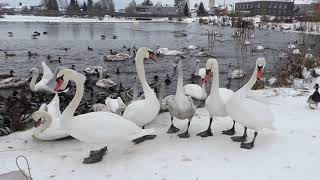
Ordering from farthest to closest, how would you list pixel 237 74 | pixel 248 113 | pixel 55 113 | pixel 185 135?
1. pixel 237 74
2. pixel 55 113
3. pixel 185 135
4. pixel 248 113

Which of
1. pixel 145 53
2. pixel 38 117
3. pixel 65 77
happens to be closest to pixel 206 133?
pixel 145 53

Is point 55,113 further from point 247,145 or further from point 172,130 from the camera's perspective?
point 247,145

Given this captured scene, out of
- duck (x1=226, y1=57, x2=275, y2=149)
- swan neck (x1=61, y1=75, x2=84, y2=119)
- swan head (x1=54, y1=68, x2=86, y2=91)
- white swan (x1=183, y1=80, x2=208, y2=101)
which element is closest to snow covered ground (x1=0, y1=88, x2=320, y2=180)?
duck (x1=226, y1=57, x2=275, y2=149)

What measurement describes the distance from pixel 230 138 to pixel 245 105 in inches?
28.3

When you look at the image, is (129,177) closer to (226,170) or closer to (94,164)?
(94,164)

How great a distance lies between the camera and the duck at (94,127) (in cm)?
518

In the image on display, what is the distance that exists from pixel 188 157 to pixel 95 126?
1.35 metres

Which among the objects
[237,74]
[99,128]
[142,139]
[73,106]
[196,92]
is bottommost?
[237,74]

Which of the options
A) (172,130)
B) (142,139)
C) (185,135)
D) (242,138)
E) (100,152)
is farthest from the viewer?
(172,130)

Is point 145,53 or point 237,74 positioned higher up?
point 145,53

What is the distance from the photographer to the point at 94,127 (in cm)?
518

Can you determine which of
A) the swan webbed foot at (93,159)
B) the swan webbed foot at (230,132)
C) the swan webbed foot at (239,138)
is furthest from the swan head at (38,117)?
the swan webbed foot at (239,138)

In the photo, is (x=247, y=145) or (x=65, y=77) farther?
(x=247, y=145)

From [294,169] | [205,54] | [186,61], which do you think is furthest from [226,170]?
[205,54]
